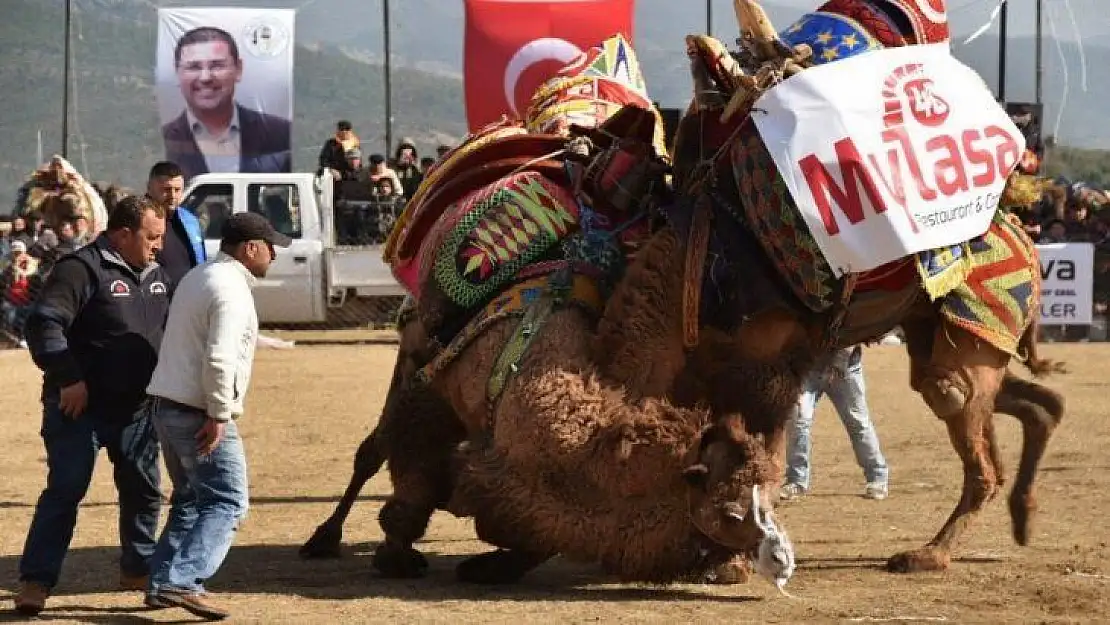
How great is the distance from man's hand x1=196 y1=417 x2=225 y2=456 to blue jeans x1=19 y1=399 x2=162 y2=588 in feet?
2.10

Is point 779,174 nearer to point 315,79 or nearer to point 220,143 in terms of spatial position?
point 220,143

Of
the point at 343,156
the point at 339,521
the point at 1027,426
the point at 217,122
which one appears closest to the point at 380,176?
the point at 343,156

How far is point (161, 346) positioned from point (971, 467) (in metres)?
3.92

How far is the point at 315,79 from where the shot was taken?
71312 millimetres

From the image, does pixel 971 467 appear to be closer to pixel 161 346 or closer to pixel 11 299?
pixel 161 346

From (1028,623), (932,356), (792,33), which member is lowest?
(1028,623)

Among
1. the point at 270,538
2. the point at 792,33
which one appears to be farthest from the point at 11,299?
the point at 792,33

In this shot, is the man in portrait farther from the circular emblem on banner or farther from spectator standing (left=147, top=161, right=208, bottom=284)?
spectator standing (left=147, top=161, right=208, bottom=284)

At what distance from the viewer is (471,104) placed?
18281mm

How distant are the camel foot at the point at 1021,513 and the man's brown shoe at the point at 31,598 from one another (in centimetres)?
468

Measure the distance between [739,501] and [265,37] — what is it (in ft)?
68.0

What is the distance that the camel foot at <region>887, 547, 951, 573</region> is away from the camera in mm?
8375

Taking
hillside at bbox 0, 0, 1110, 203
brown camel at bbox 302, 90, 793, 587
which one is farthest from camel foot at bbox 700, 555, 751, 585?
hillside at bbox 0, 0, 1110, 203

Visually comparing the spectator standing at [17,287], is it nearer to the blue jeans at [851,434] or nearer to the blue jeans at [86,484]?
the blue jeans at [851,434]
